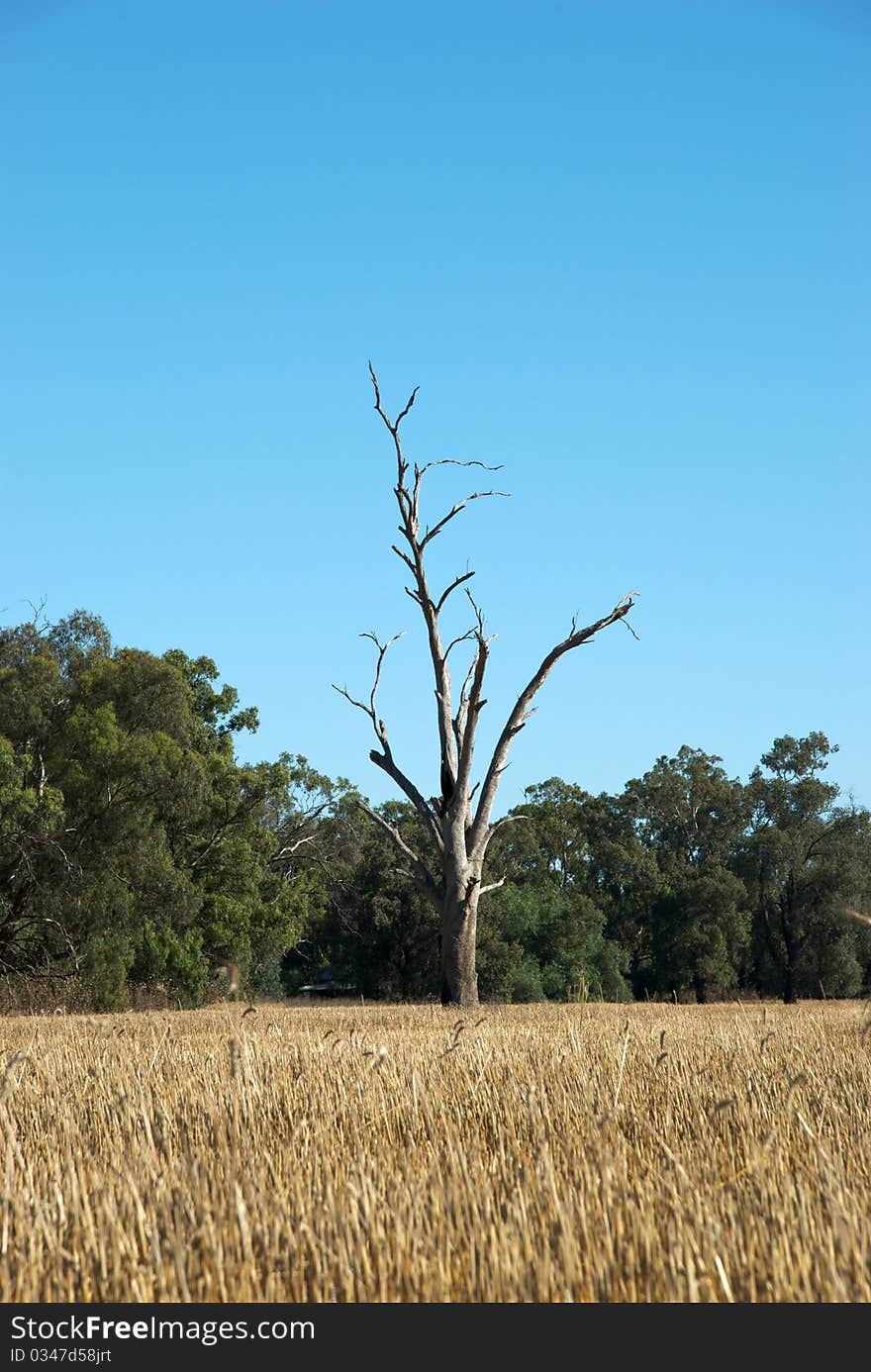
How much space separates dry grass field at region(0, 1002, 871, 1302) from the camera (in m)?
3.76

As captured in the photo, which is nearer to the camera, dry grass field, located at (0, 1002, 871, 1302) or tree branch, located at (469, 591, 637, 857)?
dry grass field, located at (0, 1002, 871, 1302)

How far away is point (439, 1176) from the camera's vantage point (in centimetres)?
479

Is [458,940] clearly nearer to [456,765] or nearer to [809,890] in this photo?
[456,765]

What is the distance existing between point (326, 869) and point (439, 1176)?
42975mm

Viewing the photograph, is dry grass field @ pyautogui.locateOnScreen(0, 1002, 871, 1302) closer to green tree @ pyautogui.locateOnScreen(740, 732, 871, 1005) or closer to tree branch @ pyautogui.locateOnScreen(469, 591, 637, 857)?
tree branch @ pyautogui.locateOnScreen(469, 591, 637, 857)

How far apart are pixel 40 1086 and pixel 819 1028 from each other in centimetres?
773

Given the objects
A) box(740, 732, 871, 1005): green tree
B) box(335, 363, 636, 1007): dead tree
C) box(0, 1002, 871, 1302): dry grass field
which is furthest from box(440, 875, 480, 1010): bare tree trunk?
box(740, 732, 871, 1005): green tree

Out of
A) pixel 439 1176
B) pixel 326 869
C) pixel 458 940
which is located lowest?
pixel 439 1176

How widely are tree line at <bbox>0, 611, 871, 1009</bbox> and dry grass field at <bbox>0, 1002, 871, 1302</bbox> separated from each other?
16.9 feet

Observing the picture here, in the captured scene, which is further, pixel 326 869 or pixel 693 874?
pixel 693 874

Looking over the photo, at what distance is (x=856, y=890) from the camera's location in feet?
164

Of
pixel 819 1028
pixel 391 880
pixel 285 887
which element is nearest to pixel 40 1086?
pixel 819 1028

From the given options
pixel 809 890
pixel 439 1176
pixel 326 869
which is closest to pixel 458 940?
pixel 439 1176

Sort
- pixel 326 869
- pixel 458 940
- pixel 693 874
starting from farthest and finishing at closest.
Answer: pixel 693 874 → pixel 326 869 → pixel 458 940
